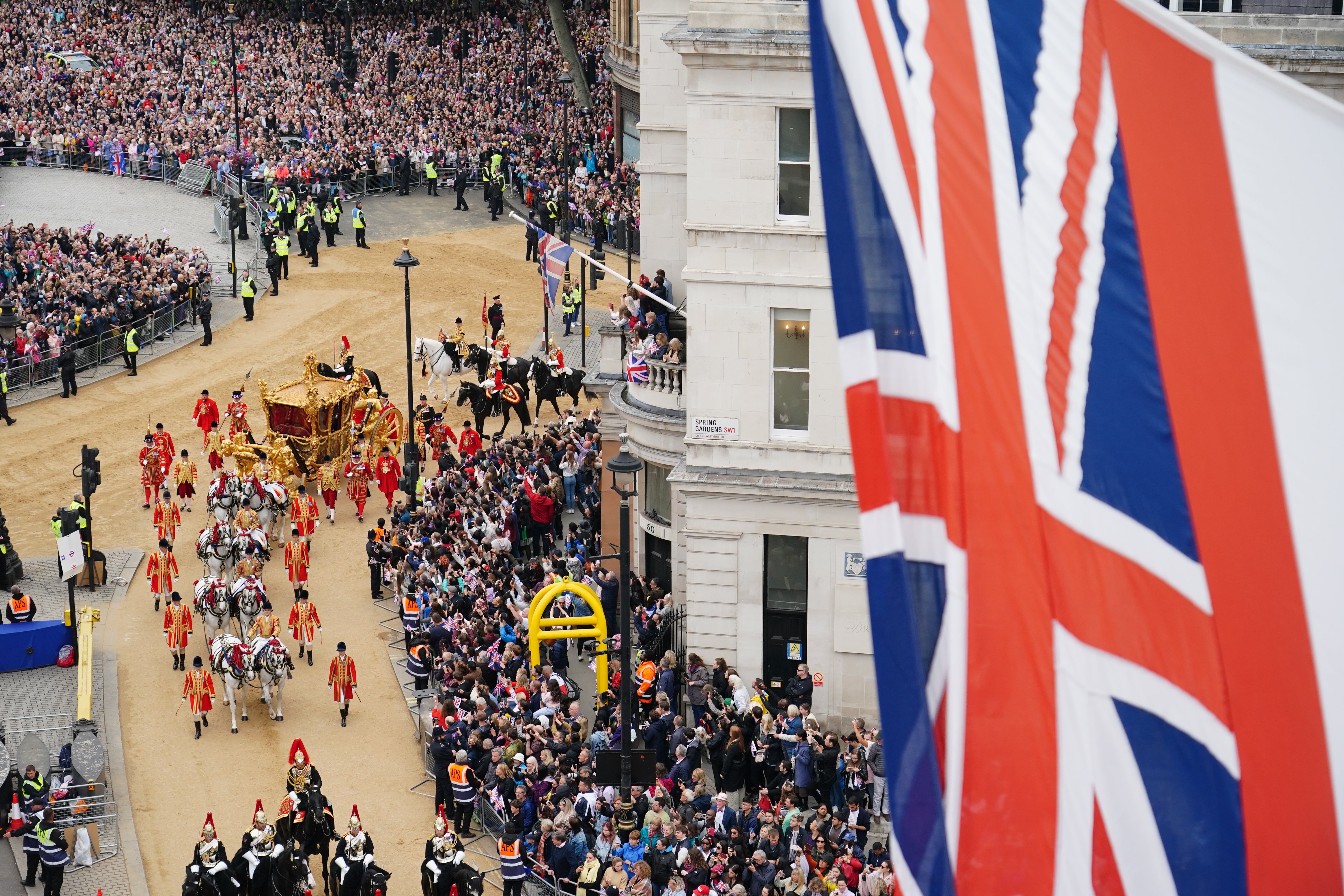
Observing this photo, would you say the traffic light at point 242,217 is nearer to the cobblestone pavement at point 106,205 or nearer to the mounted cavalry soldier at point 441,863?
the cobblestone pavement at point 106,205

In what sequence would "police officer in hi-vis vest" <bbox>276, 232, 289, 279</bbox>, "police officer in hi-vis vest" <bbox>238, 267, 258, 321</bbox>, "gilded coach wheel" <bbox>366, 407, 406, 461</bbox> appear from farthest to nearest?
1. "police officer in hi-vis vest" <bbox>276, 232, 289, 279</bbox>
2. "police officer in hi-vis vest" <bbox>238, 267, 258, 321</bbox>
3. "gilded coach wheel" <bbox>366, 407, 406, 461</bbox>

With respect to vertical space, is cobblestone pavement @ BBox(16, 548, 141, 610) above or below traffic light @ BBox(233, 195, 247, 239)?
below

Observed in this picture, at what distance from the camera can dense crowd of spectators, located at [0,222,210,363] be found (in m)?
49.8

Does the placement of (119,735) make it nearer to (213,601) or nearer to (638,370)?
(213,601)

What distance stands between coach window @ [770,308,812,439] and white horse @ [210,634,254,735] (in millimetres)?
9016

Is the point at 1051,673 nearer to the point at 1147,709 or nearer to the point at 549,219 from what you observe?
the point at 1147,709

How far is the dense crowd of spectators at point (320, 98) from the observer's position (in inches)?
2712

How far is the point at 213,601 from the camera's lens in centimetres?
3164

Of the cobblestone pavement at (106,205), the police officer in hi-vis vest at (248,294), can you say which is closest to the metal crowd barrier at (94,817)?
the police officer in hi-vis vest at (248,294)

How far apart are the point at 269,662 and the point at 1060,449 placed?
2327 centimetres

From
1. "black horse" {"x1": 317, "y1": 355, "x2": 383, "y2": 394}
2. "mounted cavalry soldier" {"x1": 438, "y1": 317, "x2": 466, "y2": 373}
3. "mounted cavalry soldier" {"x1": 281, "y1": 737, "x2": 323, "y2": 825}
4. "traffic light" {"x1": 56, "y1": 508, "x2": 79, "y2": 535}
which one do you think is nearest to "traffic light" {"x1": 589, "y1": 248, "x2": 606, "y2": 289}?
"mounted cavalry soldier" {"x1": 438, "y1": 317, "x2": 466, "y2": 373}

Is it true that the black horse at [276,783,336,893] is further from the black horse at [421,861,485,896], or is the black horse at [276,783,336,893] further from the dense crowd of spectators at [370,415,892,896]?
the black horse at [421,861,485,896]

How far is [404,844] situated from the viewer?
26922mm

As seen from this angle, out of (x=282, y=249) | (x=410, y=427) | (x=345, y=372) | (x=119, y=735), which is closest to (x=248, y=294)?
(x=282, y=249)
